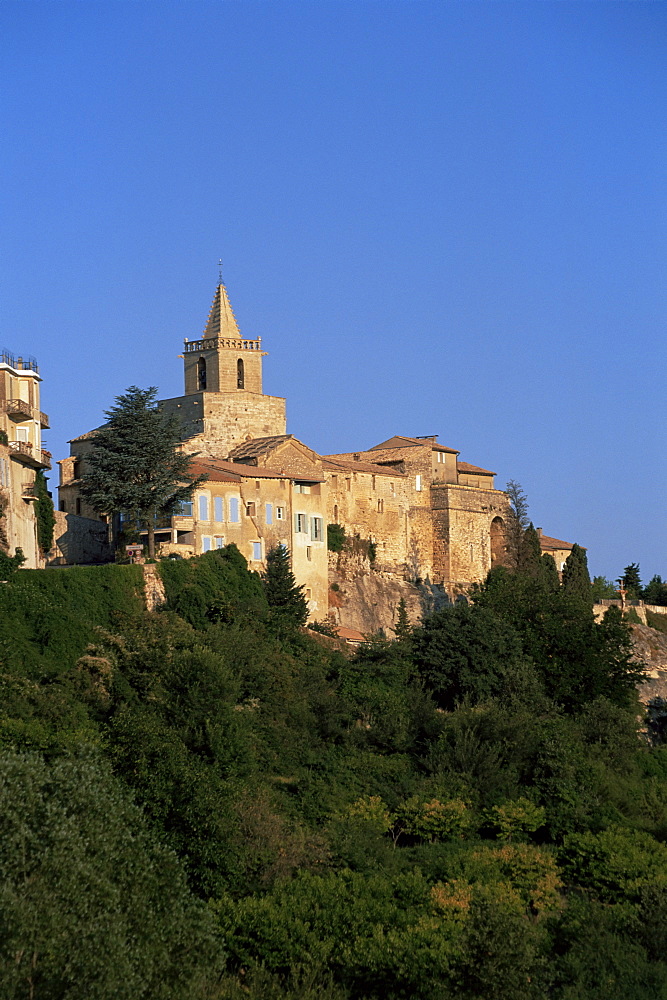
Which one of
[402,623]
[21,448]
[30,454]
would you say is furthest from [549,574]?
[21,448]

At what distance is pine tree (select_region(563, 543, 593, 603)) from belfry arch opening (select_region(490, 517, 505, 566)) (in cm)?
321

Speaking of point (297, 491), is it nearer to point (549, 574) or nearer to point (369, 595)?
point (369, 595)

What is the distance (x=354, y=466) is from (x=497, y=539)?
10.6 m

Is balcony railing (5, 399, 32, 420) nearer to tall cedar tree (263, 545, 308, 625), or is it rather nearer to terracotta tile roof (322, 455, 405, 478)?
Result: tall cedar tree (263, 545, 308, 625)

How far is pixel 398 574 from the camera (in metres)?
64.2

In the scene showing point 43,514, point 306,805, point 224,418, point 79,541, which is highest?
point 224,418

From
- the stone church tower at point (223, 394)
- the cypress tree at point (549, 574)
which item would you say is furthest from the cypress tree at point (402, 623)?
the stone church tower at point (223, 394)

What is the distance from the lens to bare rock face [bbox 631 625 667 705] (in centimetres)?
6325

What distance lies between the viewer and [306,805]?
4084cm

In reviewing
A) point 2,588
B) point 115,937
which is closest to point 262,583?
point 2,588

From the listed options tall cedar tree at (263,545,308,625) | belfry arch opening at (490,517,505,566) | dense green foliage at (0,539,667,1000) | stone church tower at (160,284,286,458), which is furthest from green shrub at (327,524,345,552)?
belfry arch opening at (490,517,505,566)

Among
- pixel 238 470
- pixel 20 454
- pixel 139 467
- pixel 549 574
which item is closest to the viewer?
pixel 20 454

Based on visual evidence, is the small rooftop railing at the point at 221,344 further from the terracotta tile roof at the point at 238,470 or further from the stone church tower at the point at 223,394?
the terracotta tile roof at the point at 238,470

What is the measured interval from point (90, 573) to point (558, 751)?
15231mm
